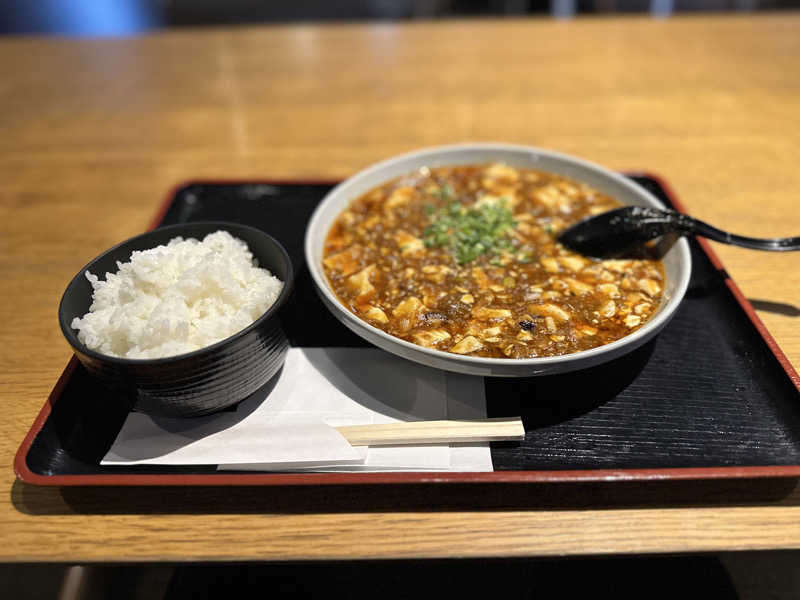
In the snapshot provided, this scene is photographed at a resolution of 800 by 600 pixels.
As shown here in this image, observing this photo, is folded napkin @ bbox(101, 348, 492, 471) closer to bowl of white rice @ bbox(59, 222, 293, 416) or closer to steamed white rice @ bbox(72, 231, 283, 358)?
bowl of white rice @ bbox(59, 222, 293, 416)

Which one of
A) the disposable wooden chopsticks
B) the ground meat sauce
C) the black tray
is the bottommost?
the black tray

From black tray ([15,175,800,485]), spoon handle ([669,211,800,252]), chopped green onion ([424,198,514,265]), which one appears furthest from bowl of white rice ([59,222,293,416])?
spoon handle ([669,211,800,252])

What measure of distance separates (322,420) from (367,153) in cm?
156

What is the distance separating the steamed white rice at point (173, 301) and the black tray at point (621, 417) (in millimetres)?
252

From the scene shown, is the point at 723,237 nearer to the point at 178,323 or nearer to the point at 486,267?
the point at 486,267

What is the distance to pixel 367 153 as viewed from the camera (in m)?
2.70

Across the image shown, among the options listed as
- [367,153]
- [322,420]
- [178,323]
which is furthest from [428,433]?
[367,153]

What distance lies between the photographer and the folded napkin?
4.45 ft

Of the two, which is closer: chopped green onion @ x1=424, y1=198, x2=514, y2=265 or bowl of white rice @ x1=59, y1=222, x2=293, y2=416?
bowl of white rice @ x1=59, y1=222, x2=293, y2=416

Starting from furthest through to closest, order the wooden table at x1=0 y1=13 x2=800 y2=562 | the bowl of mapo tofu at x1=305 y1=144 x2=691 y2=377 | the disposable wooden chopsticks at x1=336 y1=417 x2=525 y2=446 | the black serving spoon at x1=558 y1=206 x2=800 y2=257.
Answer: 1. the black serving spoon at x1=558 y1=206 x2=800 y2=257
2. the bowl of mapo tofu at x1=305 y1=144 x2=691 y2=377
3. the disposable wooden chopsticks at x1=336 y1=417 x2=525 y2=446
4. the wooden table at x1=0 y1=13 x2=800 y2=562

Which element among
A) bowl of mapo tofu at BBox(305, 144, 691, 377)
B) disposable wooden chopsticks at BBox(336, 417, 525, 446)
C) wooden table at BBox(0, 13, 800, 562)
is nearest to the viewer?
wooden table at BBox(0, 13, 800, 562)

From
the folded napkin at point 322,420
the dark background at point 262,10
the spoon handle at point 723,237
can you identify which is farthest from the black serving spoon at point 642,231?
the dark background at point 262,10

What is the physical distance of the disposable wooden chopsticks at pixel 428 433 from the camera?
1.39 metres

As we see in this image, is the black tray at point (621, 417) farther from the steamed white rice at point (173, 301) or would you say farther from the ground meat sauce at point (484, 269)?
the steamed white rice at point (173, 301)
